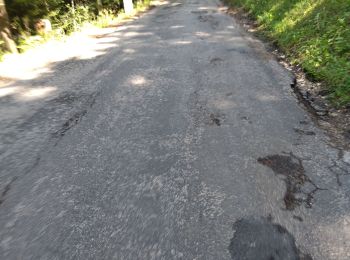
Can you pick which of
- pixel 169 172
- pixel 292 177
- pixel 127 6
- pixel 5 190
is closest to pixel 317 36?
pixel 292 177

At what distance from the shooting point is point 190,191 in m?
3.18

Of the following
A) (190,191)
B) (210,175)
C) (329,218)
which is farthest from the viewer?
(210,175)

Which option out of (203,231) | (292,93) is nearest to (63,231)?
(203,231)

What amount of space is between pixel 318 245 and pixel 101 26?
12.8 metres

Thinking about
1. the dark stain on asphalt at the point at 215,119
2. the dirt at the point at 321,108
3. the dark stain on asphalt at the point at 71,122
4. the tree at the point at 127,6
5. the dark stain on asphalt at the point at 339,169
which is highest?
the dark stain on asphalt at the point at 71,122

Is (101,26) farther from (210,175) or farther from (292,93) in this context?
(210,175)

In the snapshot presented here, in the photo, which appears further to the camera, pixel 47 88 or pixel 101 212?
pixel 47 88

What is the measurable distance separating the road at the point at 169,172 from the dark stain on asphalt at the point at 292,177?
1 centimetres

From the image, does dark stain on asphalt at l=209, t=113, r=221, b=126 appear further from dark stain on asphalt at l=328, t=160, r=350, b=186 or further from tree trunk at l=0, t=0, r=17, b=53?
tree trunk at l=0, t=0, r=17, b=53

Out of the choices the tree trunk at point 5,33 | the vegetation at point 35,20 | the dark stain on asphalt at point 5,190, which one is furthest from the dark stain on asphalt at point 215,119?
the vegetation at point 35,20

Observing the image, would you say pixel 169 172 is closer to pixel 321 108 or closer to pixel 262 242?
pixel 262 242

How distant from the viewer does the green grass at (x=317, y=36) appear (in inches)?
229

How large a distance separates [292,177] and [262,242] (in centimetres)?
106

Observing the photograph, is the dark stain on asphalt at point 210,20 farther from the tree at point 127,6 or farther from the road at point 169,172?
the road at point 169,172
